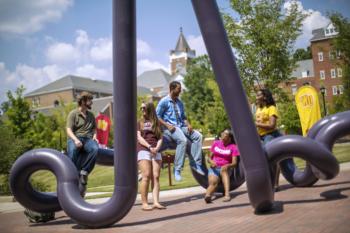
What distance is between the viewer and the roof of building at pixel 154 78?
130 meters

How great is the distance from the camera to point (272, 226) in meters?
5.38

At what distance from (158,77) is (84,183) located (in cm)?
12464

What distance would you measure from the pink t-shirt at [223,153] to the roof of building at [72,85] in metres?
93.0

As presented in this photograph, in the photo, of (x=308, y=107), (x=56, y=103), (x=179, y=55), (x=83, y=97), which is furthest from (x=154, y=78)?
(x=83, y=97)

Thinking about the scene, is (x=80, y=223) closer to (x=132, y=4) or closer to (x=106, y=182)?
(x=132, y=4)

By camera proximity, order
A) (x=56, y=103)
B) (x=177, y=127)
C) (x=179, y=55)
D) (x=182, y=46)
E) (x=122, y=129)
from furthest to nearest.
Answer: (x=182, y=46) < (x=179, y=55) < (x=56, y=103) < (x=177, y=127) < (x=122, y=129)

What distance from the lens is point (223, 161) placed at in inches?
341

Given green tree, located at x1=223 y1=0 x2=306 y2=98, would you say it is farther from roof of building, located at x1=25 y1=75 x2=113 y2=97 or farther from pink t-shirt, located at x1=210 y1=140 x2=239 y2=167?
roof of building, located at x1=25 y1=75 x2=113 y2=97

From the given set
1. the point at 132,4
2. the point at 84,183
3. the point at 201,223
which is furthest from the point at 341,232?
the point at 84,183

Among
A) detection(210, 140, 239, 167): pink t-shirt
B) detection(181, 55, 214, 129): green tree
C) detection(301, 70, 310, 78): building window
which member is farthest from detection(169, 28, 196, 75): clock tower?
detection(210, 140, 239, 167): pink t-shirt

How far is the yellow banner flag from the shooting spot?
1301 centimetres

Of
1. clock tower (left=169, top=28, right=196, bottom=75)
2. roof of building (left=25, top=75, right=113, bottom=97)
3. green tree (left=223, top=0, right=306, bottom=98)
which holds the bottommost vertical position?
green tree (left=223, top=0, right=306, bottom=98)

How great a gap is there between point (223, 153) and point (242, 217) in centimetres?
247

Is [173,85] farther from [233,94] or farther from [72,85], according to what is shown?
[72,85]
